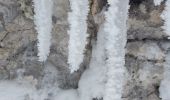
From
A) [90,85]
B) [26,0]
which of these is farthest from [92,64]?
[26,0]

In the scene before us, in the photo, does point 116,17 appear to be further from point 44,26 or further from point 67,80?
point 67,80

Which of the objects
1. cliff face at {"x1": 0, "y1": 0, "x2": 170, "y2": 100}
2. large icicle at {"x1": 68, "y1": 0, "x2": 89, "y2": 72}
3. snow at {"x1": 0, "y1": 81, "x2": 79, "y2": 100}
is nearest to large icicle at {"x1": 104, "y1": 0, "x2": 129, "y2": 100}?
large icicle at {"x1": 68, "y1": 0, "x2": 89, "y2": 72}

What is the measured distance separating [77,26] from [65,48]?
477 millimetres

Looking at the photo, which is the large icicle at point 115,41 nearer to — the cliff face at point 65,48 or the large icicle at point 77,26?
the large icicle at point 77,26

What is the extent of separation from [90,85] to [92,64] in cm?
13

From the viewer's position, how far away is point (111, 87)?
186cm

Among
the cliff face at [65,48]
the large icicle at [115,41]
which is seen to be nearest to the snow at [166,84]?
the cliff face at [65,48]

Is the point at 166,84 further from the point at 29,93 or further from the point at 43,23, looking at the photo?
the point at 29,93

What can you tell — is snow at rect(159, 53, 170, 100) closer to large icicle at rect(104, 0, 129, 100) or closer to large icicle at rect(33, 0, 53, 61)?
large icicle at rect(104, 0, 129, 100)

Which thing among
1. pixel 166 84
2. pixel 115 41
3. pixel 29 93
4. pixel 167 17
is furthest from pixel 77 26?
pixel 29 93

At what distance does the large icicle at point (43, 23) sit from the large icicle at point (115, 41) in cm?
45

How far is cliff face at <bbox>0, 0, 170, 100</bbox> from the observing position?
2.19 metres

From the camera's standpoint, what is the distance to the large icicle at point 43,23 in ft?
7.10

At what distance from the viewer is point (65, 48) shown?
2.43 meters
